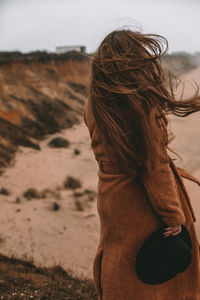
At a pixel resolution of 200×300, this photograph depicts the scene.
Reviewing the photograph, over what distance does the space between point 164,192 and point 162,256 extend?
34 cm

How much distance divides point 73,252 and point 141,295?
3.46 meters

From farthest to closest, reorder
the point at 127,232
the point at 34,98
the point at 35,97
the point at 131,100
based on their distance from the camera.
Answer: the point at 35,97 → the point at 34,98 → the point at 127,232 → the point at 131,100

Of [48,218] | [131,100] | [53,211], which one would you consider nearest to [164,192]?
[131,100]

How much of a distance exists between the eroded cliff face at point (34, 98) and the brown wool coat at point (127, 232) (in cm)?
794

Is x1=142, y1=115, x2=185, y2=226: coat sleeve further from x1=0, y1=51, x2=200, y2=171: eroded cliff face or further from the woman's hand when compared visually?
x1=0, y1=51, x2=200, y2=171: eroded cliff face

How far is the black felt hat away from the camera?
1.40 metres

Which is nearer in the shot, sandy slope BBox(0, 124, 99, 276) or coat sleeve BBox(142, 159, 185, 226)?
coat sleeve BBox(142, 159, 185, 226)

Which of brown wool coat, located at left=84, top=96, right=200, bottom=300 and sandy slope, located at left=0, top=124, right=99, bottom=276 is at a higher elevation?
brown wool coat, located at left=84, top=96, right=200, bottom=300

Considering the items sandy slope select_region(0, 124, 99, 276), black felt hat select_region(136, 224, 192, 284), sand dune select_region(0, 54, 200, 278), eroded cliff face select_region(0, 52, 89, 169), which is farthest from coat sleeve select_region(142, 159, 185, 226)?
eroded cliff face select_region(0, 52, 89, 169)

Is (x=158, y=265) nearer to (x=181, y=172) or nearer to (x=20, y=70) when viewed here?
(x=181, y=172)

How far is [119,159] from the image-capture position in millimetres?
1396

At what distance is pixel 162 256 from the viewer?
1422mm

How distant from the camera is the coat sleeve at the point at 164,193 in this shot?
4.42 ft

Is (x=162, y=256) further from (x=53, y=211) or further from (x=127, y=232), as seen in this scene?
(x=53, y=211)
